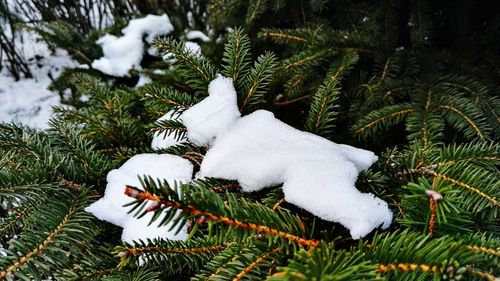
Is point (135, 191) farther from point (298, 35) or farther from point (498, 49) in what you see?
point (498, 49)

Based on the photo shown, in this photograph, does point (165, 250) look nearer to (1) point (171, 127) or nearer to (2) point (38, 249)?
(2) point (38, 249)

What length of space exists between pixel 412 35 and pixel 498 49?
0.40 meters

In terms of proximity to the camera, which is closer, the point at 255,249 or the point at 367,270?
the point at 367,270

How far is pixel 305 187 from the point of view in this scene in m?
0.64

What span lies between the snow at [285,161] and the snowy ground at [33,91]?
296 centimetres

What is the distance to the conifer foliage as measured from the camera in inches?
20.5

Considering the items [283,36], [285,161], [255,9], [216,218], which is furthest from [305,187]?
[255,9]

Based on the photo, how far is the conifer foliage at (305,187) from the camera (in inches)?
20.5

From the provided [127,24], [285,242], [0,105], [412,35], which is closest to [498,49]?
[412,35]

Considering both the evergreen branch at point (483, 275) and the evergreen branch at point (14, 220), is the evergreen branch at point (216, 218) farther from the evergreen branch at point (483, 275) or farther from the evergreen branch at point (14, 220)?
the evergreen branch at point (14, 220)

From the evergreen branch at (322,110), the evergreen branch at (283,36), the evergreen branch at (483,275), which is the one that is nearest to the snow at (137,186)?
the evergreen branch at (322,110)

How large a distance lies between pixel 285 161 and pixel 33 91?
13.5ft

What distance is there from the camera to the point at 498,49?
155 centimetres

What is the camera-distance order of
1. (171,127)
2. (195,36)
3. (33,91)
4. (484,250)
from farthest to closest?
1. (33,91)
2. (195,36)
3. (171,127)
4. (484,250)
